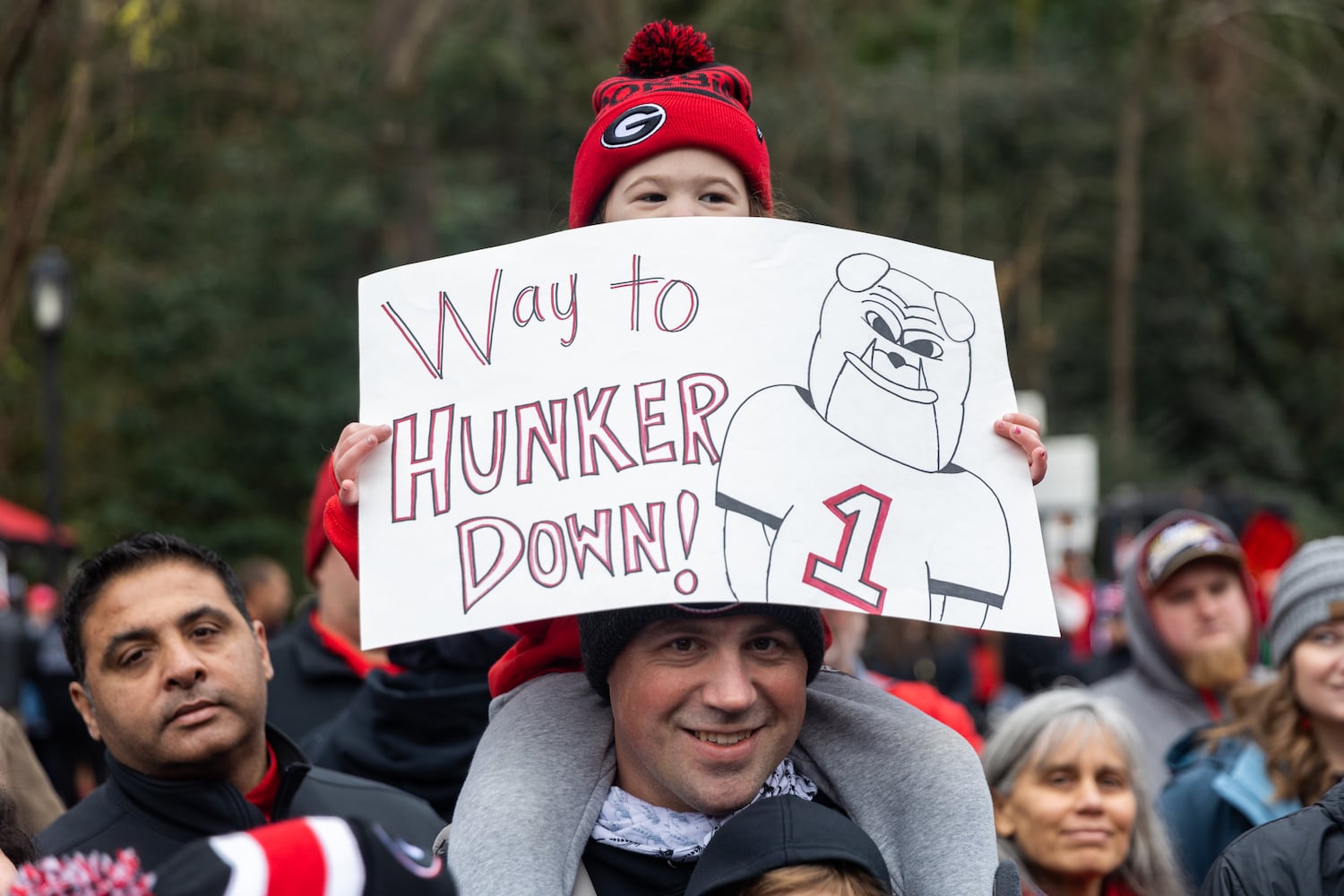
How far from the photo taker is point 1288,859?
8.11 ft

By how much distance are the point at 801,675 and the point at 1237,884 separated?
0.88 meters

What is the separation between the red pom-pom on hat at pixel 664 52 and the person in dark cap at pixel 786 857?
123 cm

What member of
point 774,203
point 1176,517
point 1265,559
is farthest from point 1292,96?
point 774,203

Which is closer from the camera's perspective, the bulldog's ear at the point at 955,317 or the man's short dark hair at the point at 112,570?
the bulldog's ear at the point at 955,317

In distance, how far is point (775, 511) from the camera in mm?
2037

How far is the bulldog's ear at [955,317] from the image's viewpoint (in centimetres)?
227

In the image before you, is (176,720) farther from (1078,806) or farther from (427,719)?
(1078,806)

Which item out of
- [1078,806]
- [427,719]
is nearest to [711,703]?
[427,719]

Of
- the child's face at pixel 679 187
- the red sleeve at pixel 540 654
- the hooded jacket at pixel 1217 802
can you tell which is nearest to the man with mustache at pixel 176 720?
the red sleeve at pixel 540 654

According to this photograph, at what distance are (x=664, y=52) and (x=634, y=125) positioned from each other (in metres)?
0.20

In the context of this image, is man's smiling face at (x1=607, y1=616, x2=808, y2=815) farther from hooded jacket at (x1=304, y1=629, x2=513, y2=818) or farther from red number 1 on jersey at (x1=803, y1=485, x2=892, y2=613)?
hooded jacket at (x1=304, y1=629, x2=513, y2=818)

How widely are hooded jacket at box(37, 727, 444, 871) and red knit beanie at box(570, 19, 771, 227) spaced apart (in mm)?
1234

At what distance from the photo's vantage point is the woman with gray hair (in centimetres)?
358

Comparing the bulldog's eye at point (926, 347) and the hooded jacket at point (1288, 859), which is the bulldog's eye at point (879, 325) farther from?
the hooded jacket at point (1288, 859)
